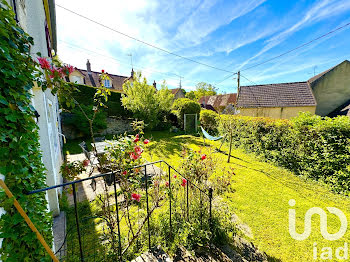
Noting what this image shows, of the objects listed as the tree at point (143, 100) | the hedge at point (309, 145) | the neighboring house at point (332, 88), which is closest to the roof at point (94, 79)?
the tree at point (143, 100)

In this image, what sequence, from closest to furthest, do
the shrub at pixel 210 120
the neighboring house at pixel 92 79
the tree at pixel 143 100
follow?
1. the shrub at pixel 210 120
2. the tree at pixel 143 100
3. the neighboring house at pixel 92 79

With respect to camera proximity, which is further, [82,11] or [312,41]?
[312,41]

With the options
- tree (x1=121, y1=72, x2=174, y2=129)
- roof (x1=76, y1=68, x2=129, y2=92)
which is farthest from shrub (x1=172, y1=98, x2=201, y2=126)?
roof (x1=76, y1=68, x2=129, y2=92)

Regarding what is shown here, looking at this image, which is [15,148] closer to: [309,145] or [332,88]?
[309,145]

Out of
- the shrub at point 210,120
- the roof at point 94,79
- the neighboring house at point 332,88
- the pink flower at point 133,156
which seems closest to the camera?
the pink flower at point 133,156

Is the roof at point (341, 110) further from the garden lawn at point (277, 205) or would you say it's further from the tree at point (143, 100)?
the tree at point (143, 100)

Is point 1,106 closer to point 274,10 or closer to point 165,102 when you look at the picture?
point 274,10

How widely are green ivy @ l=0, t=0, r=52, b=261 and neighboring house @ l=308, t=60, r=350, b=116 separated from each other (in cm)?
1771

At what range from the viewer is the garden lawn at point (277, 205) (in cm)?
245

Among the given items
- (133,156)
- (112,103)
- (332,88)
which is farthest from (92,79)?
(332,88)

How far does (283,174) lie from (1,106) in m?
6.48

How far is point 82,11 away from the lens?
5.55m

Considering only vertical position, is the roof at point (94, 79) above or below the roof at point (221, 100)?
Result: above

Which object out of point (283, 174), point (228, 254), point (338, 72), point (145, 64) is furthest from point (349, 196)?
point (145, 64)
